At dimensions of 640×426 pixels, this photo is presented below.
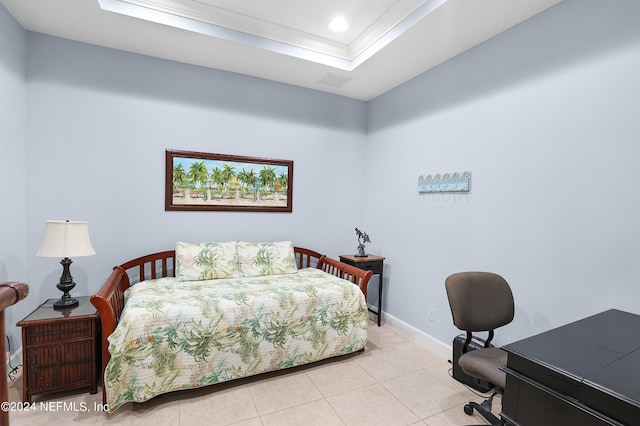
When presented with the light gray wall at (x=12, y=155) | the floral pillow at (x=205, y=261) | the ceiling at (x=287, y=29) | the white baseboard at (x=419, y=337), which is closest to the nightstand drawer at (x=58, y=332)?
the light gray wall at (x=12, y=155)

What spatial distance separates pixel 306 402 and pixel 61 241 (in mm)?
2030

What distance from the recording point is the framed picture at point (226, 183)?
309cm

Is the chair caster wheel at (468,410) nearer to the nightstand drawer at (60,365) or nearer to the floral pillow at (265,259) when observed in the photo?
the floral pillow at (265,259)

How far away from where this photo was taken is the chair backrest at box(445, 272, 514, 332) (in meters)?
2.00

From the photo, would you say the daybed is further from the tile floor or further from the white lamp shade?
the white lamp shade

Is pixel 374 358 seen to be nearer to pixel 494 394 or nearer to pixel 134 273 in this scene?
pixel 494 394

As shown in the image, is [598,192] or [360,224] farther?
[360,224]

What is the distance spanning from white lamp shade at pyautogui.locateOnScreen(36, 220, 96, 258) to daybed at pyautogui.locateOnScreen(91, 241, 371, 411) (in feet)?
1.06

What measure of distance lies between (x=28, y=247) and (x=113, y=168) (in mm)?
914

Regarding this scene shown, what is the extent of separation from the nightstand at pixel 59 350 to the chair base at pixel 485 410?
252 centimetres

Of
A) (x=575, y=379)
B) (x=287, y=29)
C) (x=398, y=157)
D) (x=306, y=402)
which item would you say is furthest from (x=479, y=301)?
(x=287, y=29)

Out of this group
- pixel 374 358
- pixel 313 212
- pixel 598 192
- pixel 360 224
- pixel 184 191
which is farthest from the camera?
pixel 360 224

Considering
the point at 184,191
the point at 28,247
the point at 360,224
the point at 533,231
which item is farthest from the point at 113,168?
the point at 533,231

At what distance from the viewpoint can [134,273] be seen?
2.96 meters
